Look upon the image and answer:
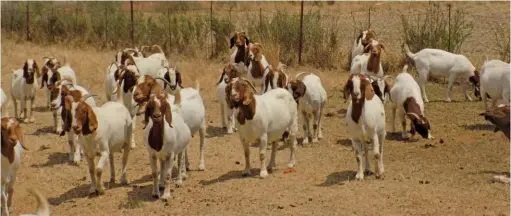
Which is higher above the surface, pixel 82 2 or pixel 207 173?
pixel 82 2

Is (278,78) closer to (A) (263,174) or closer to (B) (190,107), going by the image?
(B) (190,107)

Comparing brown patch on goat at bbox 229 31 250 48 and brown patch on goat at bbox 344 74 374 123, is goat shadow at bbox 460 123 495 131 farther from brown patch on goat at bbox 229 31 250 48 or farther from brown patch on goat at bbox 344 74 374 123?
brown patch on goat at bbox 229 31 250 48

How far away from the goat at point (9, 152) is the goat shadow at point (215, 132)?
603 cm

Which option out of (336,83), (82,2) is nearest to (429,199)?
(336,83)

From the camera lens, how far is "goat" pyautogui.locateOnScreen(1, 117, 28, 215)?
9.56 meters

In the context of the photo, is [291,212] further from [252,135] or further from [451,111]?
[451,111]

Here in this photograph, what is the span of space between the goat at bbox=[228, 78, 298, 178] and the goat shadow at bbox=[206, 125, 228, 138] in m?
3.18

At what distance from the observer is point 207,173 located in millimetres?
12625

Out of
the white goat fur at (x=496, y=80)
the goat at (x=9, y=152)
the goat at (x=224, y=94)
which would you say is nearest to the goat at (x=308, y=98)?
the goat at (x=224, y=94)

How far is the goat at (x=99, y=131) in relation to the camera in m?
10.7

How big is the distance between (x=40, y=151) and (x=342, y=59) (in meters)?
12.1

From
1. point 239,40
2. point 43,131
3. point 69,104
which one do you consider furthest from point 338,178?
point 43,131

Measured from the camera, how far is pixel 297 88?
14.3 metres

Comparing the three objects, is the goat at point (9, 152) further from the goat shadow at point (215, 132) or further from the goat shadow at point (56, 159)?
the goat shadow at point (215, 132)
